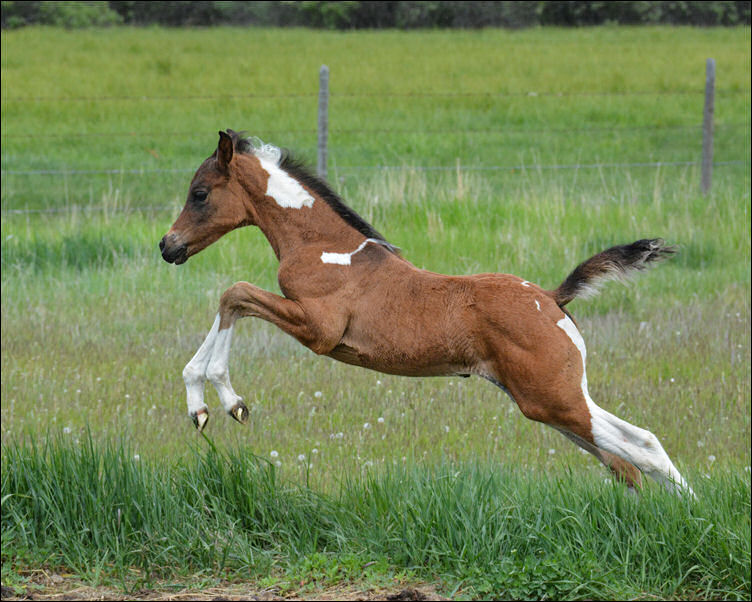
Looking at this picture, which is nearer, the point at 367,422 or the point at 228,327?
the point at 228,327

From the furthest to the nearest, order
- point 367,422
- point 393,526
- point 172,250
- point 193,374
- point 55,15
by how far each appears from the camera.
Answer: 1. point 55,15
2. point 367,422
3. point 393,526
4. point 172,250
5. point 193,374

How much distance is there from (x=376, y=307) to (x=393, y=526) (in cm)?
129

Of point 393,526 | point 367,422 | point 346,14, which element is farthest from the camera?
point 346,14

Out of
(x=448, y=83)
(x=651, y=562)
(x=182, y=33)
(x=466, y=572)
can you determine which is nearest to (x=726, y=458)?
(x=651, y=562)

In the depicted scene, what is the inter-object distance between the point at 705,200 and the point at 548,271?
A: 4154mm

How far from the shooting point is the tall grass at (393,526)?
15.1 ft

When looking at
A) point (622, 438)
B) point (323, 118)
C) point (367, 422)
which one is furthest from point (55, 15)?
point (622, 438)

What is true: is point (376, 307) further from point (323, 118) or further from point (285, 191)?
point (323, 118)

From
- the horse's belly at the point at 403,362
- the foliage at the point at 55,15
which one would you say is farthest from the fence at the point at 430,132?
the foliage at the point at 55,15

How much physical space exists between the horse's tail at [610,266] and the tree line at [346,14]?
97.0ft

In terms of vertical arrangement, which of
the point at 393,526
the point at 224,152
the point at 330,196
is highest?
the point at 224,152

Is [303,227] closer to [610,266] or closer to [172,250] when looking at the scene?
[172,250]

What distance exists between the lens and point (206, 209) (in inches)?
161

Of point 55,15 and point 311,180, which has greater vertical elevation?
point 55,15
